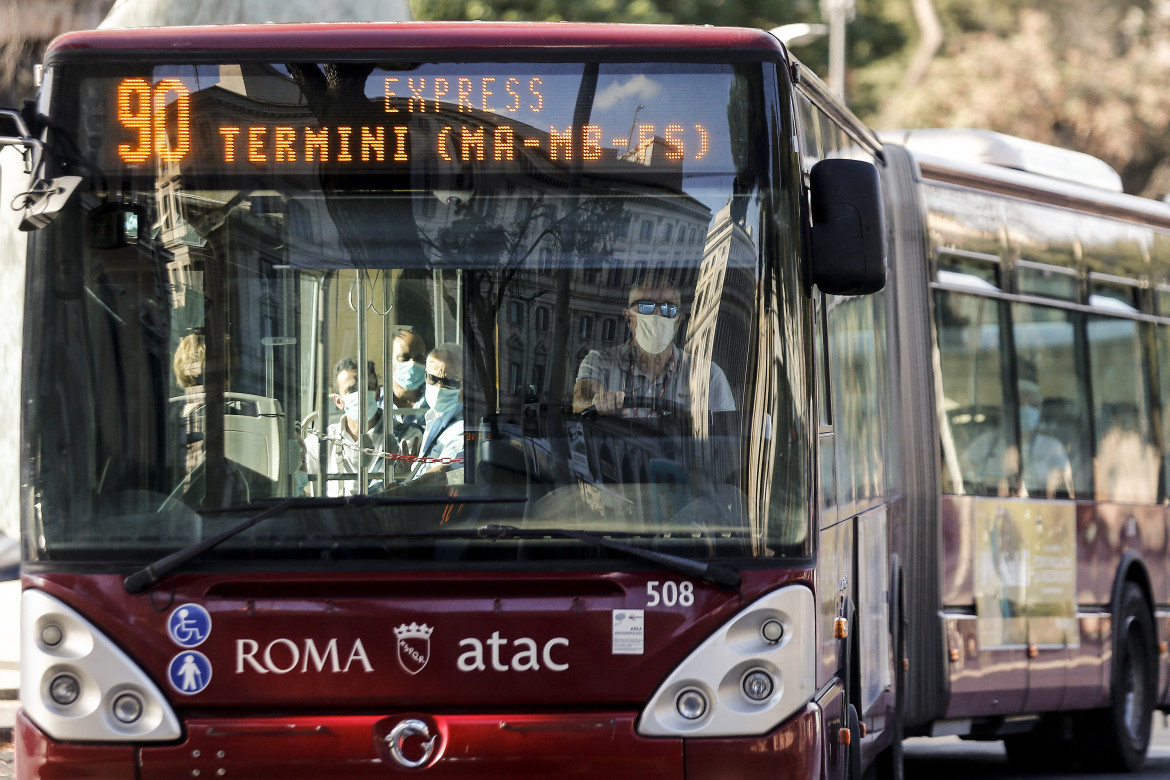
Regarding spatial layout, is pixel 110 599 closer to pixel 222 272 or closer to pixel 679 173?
pixel 222 272

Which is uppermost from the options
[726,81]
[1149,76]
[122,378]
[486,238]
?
[1149,76]

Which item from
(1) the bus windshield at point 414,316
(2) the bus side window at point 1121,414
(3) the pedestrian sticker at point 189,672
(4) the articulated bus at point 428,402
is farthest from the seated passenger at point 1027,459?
(3) the pedestrian sticker at point 189,672

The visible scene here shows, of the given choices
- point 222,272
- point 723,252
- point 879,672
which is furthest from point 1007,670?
point 222,272

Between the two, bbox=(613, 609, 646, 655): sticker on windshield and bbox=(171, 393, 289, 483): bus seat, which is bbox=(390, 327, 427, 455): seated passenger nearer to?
bbox=(171, 393, 289, 483): bus seat

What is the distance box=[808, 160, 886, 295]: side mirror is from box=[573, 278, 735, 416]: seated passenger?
478 millimetres

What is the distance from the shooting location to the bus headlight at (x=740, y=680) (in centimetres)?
546

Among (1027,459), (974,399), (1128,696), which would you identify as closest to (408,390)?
(974,399)

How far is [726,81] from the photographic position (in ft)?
18.6

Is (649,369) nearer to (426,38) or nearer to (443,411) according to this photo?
(443,411)

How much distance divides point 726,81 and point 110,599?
2395 millimetres

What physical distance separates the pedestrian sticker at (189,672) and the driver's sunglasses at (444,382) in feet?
3.43

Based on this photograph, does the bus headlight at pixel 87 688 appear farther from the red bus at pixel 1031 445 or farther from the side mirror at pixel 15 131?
the red bus at pixel 1031 445

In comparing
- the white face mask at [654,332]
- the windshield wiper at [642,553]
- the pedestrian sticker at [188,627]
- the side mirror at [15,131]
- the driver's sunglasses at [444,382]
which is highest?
the side mirror at [15,131]

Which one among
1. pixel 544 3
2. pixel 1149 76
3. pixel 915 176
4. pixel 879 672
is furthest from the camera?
pixel 1149 76
